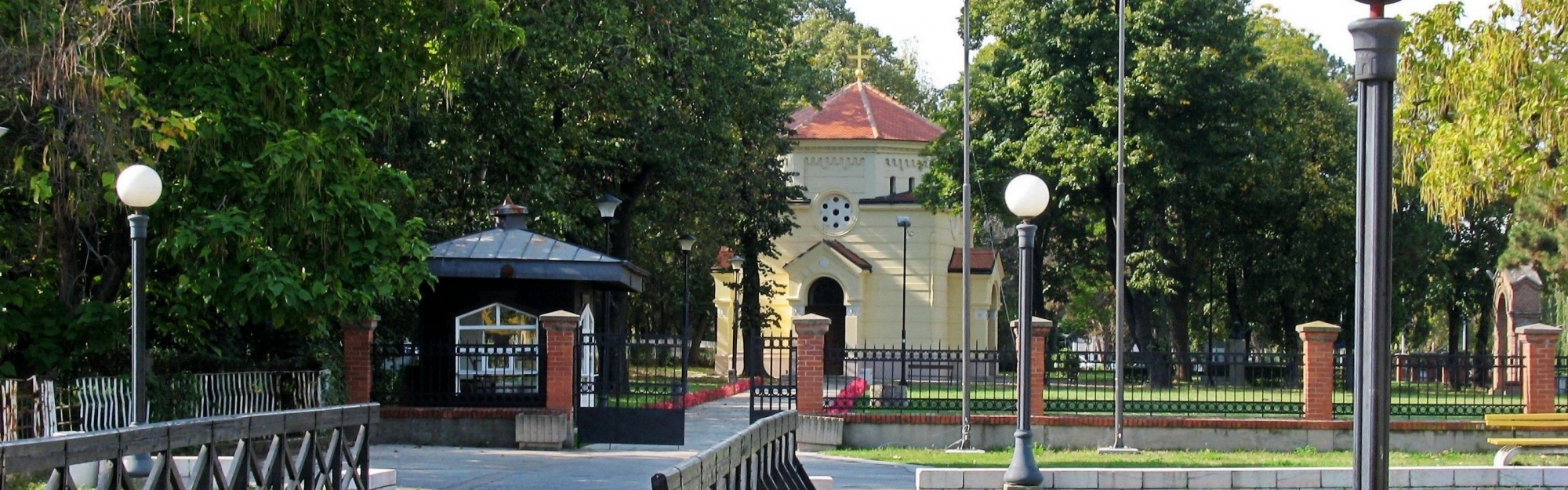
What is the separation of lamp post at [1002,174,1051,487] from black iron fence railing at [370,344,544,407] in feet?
26.8

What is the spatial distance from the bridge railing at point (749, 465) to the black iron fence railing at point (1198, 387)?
1069 centimetres

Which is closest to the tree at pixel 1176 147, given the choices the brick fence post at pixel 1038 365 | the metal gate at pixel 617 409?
the brick fence post at pixel 1038 365

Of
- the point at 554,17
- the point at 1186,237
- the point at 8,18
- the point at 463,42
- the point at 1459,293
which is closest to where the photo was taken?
the point at 8,18

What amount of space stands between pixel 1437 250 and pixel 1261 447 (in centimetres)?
2696

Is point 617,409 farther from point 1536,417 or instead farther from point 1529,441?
point 1536,417

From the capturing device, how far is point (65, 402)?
15.8 metres

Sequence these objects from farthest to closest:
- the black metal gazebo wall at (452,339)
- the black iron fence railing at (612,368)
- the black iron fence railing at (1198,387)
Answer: the black iron fence railing at (1198,387) < the black metal gazebo wall at (452,339) < the black iron fence railing at (612,368)

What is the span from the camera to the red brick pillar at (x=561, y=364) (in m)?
20.9

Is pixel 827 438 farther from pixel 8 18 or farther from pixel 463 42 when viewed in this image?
pixel 8 18

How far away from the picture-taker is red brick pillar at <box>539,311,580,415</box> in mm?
20906

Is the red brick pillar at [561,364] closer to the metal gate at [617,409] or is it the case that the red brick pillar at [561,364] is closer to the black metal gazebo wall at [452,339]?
the metal gate at [617,409]

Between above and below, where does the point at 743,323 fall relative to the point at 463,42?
below

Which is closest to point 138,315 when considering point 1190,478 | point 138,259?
point 138,259

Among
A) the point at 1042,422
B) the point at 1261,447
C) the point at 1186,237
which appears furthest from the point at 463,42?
the point at 1186,237
